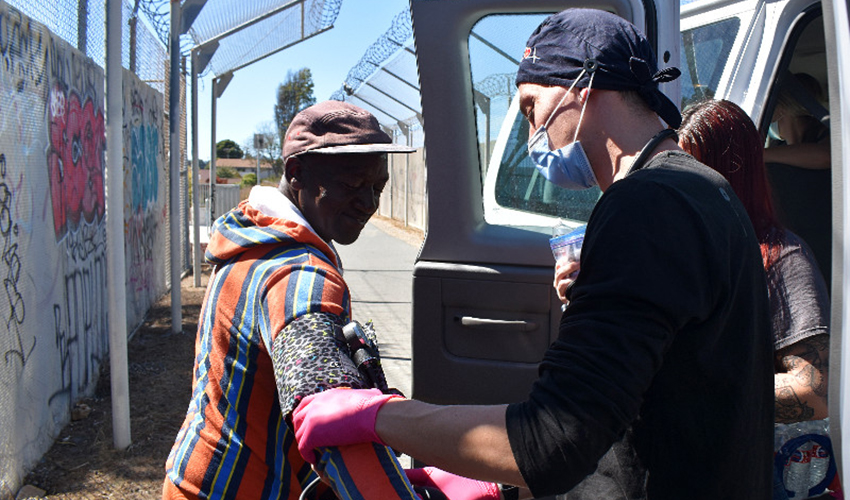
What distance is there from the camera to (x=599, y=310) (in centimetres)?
116

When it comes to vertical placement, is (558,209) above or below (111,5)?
below

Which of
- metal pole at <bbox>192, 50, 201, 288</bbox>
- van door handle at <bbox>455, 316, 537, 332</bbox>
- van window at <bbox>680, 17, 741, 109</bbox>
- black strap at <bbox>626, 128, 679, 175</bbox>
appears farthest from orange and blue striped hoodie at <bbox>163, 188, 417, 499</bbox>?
metal pole at <bbox>192, 50, 201, 288</bbox>

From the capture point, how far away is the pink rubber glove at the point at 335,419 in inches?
48.0

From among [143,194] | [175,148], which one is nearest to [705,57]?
[175,148]

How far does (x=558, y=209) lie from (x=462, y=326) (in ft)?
1.95

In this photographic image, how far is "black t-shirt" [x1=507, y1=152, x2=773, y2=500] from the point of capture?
1137 mm

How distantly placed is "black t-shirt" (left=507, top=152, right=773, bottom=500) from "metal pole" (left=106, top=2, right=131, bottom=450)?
12.0 feet

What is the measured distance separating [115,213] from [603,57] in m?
3.58

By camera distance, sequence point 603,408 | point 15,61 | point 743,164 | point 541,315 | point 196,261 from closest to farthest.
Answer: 1. point 603,408
2. point 743,164
3. point 541,315
4. point 15,61
5. point 196,261

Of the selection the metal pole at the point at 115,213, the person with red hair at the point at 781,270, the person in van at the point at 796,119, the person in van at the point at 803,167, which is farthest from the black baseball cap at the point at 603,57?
the metal pole at the point at 115,213

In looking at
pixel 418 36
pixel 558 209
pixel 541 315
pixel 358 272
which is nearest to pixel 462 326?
pixel 541 315

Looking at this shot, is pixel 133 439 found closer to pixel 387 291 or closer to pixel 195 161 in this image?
pixel 195 161

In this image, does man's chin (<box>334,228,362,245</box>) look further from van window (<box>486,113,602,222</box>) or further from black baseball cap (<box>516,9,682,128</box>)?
van window (<box>486,113,602,222</box>)

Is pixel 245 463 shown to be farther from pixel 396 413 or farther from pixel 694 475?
pixel 694 475
